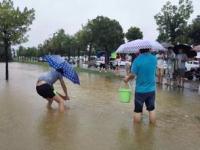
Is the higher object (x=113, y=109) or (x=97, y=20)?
(x=97, y=20)

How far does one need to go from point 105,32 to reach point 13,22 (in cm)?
2424

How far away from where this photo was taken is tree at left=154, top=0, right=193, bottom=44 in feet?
123

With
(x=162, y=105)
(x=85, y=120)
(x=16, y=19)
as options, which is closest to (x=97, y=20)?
(x=16, y=19)

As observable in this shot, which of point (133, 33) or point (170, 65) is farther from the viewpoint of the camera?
point (133, 33)

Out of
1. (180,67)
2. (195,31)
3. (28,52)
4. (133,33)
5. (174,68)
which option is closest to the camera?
(180,67)

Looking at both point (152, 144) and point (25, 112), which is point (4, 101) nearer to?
point (25, 112)

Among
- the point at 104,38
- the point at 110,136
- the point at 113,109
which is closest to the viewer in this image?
the point at 110,136

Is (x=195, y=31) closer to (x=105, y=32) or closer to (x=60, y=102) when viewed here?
(x=105, y=32)

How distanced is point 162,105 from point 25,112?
13.9 ft

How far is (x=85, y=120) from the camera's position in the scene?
994 centimetres

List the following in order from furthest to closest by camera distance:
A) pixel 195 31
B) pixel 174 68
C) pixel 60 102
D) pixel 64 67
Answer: pixel 195 31, pixel 174 68, pixel 64 67, pixel 60 102

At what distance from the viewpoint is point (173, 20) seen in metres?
37.9

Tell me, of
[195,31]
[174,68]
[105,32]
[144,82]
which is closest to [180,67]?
[174,68]

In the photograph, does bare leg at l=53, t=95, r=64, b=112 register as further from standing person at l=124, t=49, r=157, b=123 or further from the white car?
the white car
